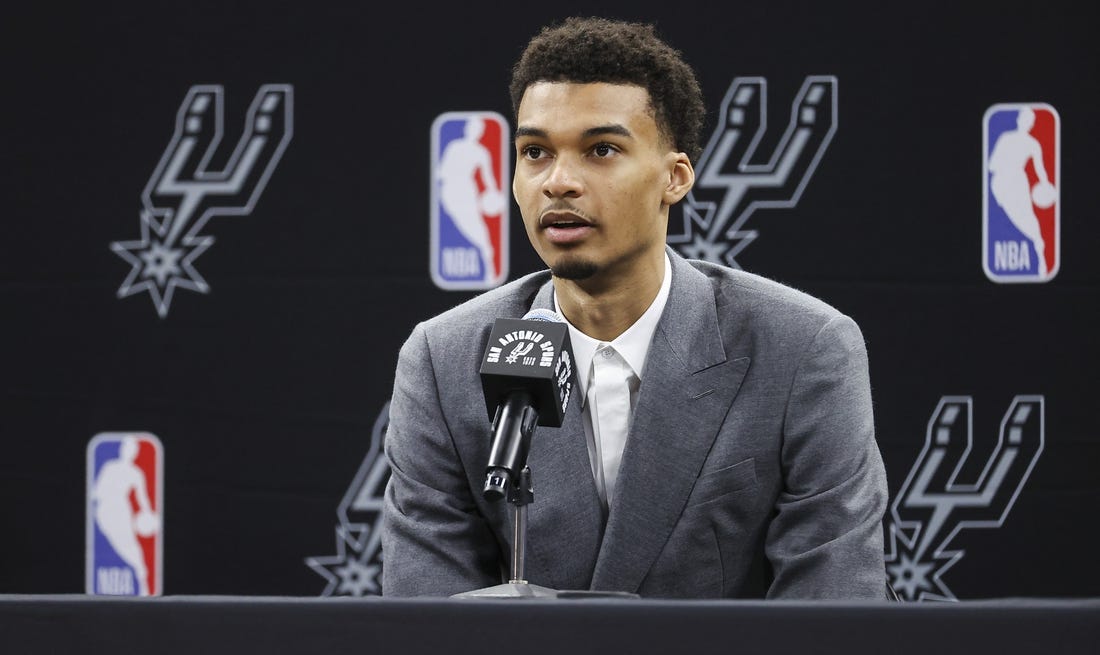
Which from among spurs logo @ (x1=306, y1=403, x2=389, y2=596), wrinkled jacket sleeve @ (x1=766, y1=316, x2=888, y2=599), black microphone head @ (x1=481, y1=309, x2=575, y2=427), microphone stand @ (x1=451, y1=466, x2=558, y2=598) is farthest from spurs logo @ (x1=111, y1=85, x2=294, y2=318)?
microphone stand @ (x1=451, y1=466, x2=558, y2=598)

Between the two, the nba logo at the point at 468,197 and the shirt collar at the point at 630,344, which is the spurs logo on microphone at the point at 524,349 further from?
the nba logo at the point at 468,197

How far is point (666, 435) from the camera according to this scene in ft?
6.01

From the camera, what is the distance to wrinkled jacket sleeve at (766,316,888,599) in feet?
5.68

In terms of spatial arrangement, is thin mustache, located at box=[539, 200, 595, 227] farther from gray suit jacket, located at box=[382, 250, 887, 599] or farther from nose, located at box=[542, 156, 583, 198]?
gray suit jacket, located at box=[382, 250, 887, 599]

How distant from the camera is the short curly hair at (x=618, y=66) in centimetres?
186

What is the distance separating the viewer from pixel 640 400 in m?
1.86

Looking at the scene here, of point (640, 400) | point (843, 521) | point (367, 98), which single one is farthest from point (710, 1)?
point (843, 521)

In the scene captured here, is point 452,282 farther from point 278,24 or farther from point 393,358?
point 278,24

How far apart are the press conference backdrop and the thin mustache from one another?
1.00 metres

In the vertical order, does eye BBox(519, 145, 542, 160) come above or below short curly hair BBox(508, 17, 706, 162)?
below

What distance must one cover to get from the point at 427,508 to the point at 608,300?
42 centimetres

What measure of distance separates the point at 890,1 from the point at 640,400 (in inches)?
52.9

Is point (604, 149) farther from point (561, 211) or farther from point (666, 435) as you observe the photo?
point (666, 435)

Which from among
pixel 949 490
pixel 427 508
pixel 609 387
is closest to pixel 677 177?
pixel 609 387
